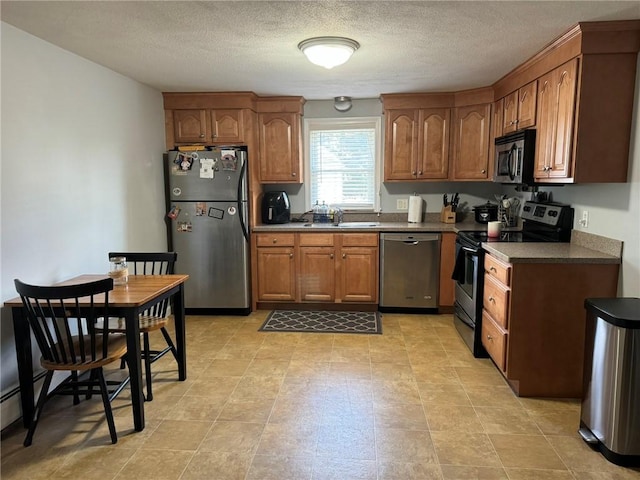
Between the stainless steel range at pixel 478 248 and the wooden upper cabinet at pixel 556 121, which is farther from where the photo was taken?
the stainless steel range at pixel 478 248

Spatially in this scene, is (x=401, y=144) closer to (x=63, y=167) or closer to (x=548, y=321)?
(x=548, y=321)

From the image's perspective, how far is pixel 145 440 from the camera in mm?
2275

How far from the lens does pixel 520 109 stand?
11.1ft

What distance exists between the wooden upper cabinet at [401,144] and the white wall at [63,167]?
93.0 inches

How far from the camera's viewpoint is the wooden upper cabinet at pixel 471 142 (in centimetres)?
421

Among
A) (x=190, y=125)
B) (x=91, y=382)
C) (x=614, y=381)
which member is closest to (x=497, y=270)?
(x=614, y=381)

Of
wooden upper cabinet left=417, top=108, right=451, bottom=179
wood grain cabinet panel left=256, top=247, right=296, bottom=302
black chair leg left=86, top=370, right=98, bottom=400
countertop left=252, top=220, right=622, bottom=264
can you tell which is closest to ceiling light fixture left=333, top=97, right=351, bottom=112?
wooden upper cabinet left=417, top=108, right=451, bottom=179

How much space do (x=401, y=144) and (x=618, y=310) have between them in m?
2.79

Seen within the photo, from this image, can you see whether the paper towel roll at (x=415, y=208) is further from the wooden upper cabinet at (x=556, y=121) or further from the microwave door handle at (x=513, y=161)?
the wooden upper cabinet at (x=556, y=121)

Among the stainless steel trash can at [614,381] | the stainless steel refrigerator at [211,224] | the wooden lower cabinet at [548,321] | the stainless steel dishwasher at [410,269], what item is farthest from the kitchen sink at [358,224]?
the stainless steel trash can at [614,381]

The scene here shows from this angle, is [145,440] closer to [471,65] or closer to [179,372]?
[179,372]

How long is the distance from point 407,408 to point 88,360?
182 centimetres

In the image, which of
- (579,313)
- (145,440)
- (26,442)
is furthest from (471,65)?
(26,442)

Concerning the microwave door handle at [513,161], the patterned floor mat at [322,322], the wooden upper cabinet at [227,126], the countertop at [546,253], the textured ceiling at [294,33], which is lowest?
the patterned floor mat at [322,322]
